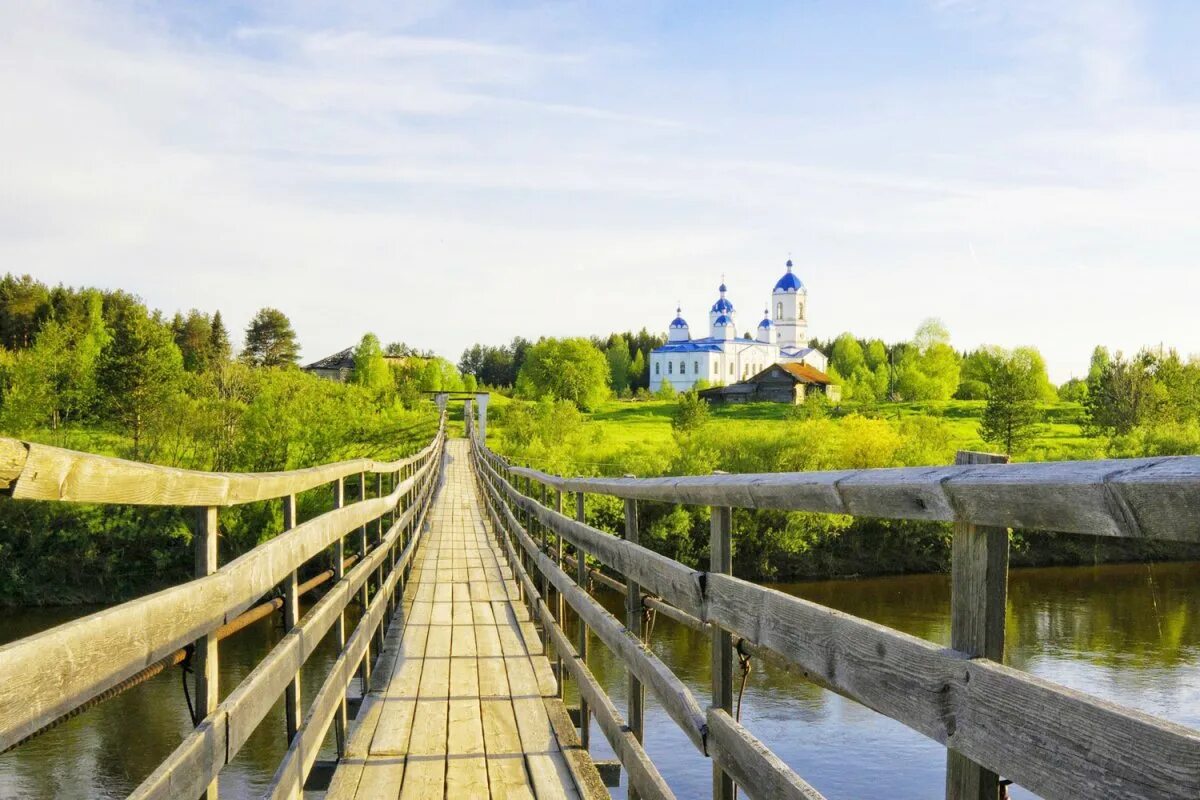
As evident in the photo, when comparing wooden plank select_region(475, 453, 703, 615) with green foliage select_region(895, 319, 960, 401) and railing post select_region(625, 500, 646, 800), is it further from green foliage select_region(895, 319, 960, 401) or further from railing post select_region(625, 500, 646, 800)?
green foliage select_region(895, 319, 960, 401)

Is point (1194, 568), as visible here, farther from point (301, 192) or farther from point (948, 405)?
→ point (948, 405)

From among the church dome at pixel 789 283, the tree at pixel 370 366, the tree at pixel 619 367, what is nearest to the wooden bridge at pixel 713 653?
the tree at pixel 370 366

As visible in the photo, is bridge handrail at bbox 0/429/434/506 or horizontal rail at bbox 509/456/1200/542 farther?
bridge handrail at bbox 0/429/434/506

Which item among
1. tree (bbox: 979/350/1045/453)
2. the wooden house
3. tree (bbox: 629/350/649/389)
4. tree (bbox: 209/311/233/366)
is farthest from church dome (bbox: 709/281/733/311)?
tree (bbox: 979/350/1045/453)

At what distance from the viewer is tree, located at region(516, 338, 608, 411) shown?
97312 millimetres

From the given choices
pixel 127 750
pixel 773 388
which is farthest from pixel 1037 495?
pixel 773 388

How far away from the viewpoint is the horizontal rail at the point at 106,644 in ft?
4.41

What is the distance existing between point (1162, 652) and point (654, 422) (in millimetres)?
57221

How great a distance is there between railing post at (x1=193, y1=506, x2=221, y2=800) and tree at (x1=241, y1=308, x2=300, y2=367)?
408 feet

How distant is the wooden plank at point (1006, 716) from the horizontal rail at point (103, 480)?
1.20m

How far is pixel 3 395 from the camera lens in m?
58.0

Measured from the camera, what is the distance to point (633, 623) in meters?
4.19

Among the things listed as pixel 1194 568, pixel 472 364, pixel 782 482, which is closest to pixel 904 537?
pixel 1194 568

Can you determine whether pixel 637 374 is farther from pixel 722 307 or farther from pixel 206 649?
pixel 206 649
